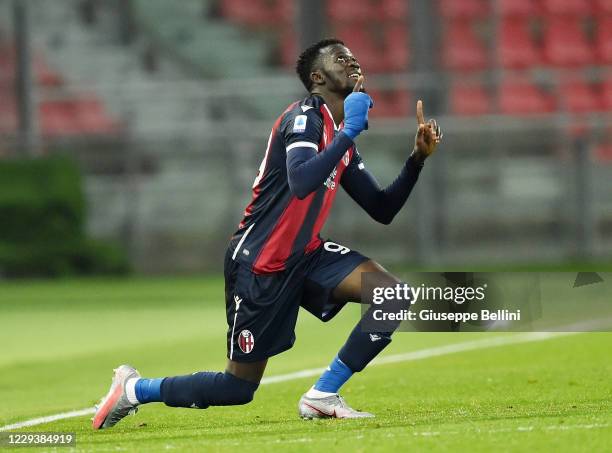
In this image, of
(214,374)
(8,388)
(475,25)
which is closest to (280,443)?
(214,374)

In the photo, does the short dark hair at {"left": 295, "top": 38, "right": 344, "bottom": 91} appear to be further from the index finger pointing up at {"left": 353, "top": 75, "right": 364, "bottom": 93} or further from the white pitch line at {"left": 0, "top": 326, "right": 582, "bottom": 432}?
the white pitch line at {"left": 0, "top": 326, "right": 582, "bottom": 432}

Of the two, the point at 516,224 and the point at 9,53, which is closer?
the point at 516,224

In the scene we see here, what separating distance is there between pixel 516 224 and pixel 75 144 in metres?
6.74

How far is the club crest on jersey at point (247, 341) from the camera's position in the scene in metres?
7.21

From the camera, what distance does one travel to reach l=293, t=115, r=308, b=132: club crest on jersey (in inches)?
279

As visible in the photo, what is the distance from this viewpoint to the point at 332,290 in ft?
24.1

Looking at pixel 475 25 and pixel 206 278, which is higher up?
→ pixel 475 25

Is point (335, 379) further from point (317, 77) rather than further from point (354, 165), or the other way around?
point (317, 77)

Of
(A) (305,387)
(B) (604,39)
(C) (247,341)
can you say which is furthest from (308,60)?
(B) (604,39)

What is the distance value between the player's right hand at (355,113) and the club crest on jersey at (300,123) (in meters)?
0.21

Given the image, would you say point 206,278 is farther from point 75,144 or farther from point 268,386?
point 268,386

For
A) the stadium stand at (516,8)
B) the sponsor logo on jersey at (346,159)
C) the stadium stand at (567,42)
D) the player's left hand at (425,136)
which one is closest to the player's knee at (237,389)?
the sponsor logo on jersey at (346,159)

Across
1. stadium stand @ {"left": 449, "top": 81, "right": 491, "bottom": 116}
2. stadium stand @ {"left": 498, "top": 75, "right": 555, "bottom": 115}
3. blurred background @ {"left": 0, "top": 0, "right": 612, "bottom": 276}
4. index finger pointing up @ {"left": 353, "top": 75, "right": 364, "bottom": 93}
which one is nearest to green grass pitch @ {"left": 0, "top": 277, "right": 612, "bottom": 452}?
index finger pointing up @ {"left": 353, "top": 75, "right": 364, "bottom": 93}

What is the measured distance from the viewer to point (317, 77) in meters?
7.48
